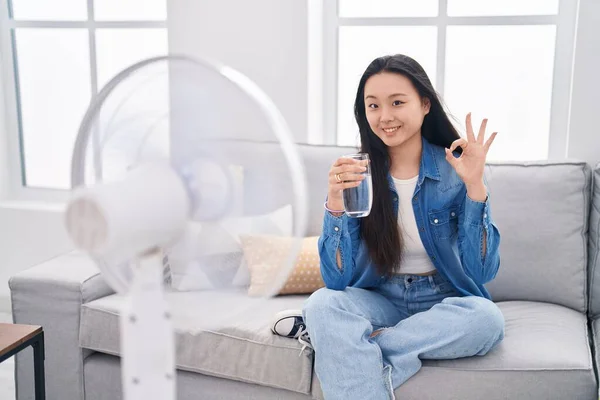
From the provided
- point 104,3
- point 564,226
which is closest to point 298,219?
point 564,226

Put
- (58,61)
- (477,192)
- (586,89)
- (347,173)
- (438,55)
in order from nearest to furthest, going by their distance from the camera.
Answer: (347,173) → (477,192) → (586,89) → (438,55) → (58,61)

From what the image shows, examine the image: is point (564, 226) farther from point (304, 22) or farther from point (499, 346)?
point (304, 22)

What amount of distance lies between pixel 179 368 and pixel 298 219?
5.00 feet

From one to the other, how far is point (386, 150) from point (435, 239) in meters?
0.29

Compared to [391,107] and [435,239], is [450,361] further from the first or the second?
[391,107]

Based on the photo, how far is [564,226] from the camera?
7.49 ft

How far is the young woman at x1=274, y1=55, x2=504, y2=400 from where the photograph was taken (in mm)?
1817

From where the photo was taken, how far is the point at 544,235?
7.49 ft

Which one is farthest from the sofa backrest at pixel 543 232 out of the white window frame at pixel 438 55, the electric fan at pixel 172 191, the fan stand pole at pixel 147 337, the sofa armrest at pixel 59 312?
the fan stand pole at pixel 147 337

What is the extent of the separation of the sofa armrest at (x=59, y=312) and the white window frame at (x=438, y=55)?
1.14 meters

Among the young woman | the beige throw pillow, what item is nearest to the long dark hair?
the young woman

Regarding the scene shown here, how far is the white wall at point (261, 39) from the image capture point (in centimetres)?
290

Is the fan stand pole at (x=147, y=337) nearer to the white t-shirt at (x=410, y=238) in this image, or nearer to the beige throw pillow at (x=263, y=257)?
the beige throw pillow at (x=263, y=257)

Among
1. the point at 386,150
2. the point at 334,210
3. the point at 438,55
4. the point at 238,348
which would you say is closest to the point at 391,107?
the point at 386,150
